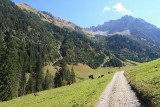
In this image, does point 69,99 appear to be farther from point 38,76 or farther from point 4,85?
point 38,76

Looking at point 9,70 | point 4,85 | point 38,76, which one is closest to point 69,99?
point 4,85

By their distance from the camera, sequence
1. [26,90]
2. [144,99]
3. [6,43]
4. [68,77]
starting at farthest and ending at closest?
[68,77], [26,90], [6,43], [144,99]

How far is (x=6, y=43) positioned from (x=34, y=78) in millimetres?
52403

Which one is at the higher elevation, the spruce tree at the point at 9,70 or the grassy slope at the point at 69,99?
the spruce tree at the point at 9,70

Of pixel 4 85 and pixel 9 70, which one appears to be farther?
pixel 9 70

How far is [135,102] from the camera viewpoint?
32.7 meters

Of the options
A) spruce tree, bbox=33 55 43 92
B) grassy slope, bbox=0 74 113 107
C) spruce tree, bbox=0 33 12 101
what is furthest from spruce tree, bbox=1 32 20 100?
spruce tree, bbox=33 55 43 92

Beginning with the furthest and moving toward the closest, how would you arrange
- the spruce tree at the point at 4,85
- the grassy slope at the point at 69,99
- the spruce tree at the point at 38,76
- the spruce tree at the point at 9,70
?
the spruce tree at the point at 38,76 < the spruce tree at the point at 9,70 < the spruce tree at the point at 4,85 < the grassy slope at the point at 69,99

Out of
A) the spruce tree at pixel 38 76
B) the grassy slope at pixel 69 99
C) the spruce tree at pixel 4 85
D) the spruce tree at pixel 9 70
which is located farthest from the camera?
the spruce tree at pixel 38 76

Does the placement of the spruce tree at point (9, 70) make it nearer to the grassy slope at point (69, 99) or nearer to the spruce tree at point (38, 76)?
the grassy slope at point (69, 99)

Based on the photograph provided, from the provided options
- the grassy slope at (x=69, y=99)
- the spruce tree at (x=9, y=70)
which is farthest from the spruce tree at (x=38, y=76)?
the grassy slope at (x=69, y=99)

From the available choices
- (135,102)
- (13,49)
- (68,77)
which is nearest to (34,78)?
(68,77)

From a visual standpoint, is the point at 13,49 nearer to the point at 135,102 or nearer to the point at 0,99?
the point at 0,99

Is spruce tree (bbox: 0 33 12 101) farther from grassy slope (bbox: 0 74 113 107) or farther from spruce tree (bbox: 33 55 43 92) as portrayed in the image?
spruce tree (bbox: 33 55 43 92)
